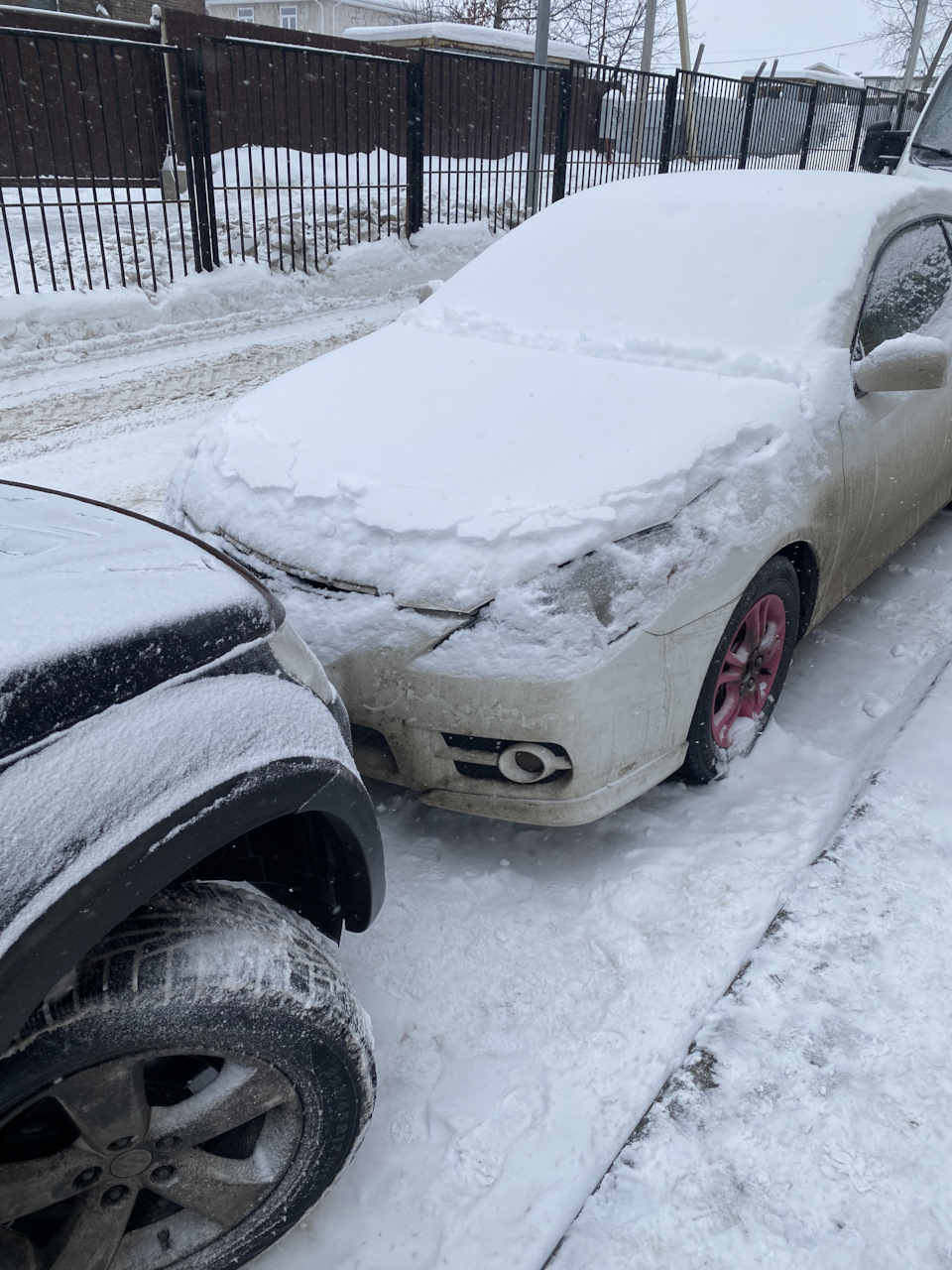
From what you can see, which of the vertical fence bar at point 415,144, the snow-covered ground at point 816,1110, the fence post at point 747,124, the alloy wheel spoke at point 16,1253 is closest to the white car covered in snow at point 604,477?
the snow-covered ground at point 816,1110

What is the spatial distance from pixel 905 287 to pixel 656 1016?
113 inches

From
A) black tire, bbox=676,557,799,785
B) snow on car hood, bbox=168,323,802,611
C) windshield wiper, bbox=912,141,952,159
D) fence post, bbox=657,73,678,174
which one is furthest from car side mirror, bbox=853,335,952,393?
fence post, bbox=657,73,678,174

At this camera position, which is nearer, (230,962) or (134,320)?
(230,962)

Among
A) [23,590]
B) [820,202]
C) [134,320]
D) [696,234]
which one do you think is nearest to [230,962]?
[23,590]

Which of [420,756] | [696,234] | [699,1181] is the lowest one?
[699,1181]

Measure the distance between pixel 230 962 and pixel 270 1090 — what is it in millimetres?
252

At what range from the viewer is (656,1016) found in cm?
219

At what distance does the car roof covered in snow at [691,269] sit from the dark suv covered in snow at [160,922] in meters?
2.12

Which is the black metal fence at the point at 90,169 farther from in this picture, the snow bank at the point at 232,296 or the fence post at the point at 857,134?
the fence post at the point at 857,134

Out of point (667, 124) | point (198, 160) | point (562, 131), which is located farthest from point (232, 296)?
point (667, 124)

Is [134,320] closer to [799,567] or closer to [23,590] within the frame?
[799,567]

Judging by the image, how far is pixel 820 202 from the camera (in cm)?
346

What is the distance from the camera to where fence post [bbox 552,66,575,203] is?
11734 millimetres

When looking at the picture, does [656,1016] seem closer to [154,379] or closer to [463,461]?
[463,461]
